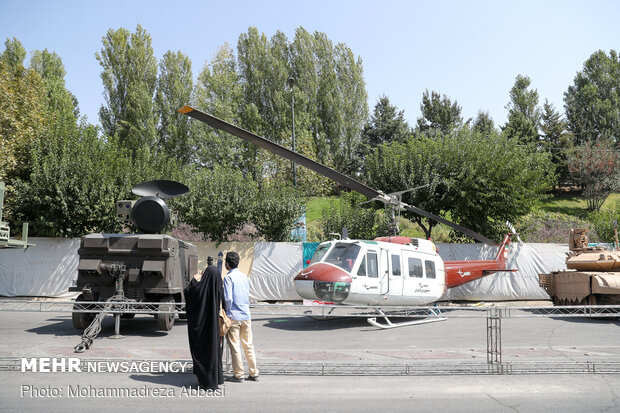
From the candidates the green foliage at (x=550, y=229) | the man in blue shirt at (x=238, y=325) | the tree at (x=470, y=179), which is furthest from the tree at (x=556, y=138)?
the man in blue shirt at (x=238, y=325)

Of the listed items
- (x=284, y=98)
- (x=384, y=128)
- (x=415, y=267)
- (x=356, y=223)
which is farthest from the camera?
(x=384, y=128)

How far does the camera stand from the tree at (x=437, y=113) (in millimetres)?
50900

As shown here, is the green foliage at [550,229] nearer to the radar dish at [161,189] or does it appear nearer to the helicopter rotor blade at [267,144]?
the helicopter rotor blade at [267,144]

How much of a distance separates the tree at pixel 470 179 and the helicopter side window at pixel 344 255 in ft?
27.0

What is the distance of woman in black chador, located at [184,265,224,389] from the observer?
237 inches

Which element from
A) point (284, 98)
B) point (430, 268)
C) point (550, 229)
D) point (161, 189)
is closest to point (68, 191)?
point (161, 189)

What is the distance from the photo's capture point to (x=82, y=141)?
68.4 ft

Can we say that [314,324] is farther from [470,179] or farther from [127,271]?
[470,179]

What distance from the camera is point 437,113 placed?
51.5 meters

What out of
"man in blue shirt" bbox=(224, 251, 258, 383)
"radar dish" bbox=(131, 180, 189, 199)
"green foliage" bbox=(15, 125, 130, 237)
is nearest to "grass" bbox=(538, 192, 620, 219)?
"green foliage" bbox=(15, 125, 130, 237)

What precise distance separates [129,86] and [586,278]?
1335 inches

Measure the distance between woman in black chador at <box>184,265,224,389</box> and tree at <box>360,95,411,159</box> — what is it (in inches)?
1583

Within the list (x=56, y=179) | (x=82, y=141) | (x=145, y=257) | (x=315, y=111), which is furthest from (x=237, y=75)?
(x=145, y=257)

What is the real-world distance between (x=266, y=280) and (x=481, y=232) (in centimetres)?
952
